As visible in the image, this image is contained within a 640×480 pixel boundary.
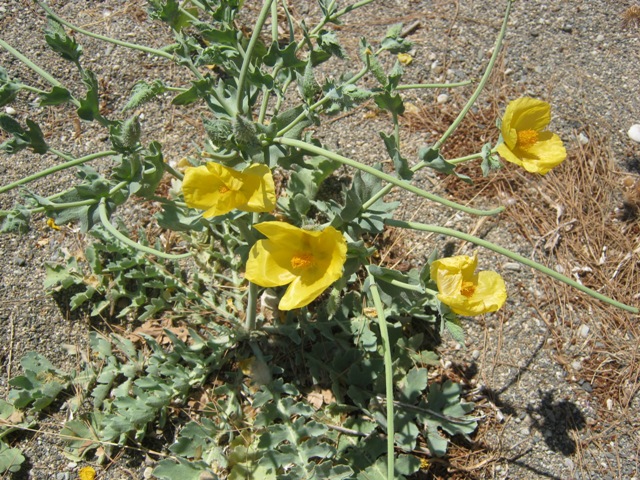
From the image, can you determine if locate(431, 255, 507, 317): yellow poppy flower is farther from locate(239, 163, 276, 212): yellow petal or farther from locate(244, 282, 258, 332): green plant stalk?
locate(244, 282, 258, 332): green plant stalk

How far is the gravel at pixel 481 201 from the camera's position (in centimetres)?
199

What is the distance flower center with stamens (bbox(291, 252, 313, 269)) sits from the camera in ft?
4.72

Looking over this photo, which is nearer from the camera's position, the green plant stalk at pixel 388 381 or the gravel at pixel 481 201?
the green plant stalk at pixel 388 381

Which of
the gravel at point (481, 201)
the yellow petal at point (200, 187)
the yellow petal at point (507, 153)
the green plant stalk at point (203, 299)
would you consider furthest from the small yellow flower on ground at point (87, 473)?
the yellow petal at point (507, 153)

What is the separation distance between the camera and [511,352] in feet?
6.90

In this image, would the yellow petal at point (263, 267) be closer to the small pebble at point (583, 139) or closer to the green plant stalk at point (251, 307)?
the green plant stalk at point (251, 307)

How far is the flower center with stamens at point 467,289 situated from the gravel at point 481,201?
2.20 feet

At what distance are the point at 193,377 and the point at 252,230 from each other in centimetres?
64

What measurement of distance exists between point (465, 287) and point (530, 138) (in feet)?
1.69

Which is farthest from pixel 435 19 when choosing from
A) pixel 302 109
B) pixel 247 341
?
pixel 247 341

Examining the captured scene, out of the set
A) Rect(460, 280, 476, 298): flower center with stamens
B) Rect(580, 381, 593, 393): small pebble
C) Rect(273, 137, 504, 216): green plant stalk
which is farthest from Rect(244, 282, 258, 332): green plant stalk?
Rect(580, 381, 593, 393): small pebble

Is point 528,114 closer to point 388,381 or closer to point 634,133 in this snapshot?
point 388,381

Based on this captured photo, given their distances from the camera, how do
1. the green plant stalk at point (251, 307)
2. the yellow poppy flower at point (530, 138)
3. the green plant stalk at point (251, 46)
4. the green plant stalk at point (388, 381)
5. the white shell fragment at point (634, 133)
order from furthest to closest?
1. the white shell fragment at point (634, 133)
2. the green plant stalk at point (251, 307)
3. the yellow poppy flower at point (530, 138)
4. the green plant stalk at point (388, 381)
5. the green plant stalk at point (251, 46)

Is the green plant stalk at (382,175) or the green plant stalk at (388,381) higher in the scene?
the green plant stalk at (382,175)
